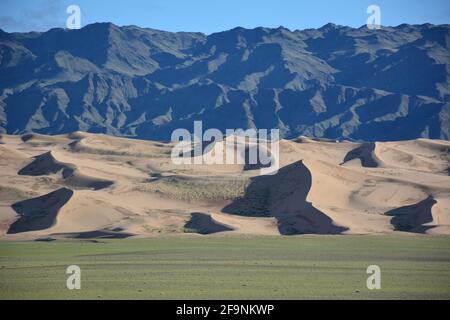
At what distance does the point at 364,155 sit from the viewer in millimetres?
98062

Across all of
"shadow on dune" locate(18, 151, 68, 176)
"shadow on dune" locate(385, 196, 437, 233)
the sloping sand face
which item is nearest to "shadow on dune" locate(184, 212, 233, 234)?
the sloping sand face

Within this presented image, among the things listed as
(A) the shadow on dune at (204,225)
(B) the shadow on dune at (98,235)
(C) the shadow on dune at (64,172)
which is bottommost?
(B) the shadow on dune at (98,235)

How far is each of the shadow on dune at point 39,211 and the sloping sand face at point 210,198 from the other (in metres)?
0.10

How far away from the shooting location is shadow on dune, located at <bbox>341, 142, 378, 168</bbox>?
3682 inches

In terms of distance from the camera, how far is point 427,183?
71812 millimetres

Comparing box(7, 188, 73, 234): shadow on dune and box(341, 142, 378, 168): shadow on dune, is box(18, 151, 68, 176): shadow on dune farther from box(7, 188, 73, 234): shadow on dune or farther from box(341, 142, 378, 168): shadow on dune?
box(341, 142, 378, 168): shadow on dune

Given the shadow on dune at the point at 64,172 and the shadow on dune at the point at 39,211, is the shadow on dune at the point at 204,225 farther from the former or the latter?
the shadow on dune at the point at 64,172

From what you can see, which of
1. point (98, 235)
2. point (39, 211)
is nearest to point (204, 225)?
point (98, 235)

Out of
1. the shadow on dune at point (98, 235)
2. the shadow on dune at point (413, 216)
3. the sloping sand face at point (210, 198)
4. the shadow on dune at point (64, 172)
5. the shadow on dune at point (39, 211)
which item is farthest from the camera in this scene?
the shadow on dune at point (64, 172)

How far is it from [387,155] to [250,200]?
111 feet

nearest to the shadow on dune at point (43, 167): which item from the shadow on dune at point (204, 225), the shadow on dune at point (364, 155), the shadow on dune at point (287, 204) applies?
the shadow on dune at point (287, 204)

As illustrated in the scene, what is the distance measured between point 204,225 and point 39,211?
1171cm

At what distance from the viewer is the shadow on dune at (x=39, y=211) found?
5888 cm
